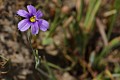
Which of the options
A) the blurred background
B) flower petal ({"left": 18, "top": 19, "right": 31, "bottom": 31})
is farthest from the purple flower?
the blurred background

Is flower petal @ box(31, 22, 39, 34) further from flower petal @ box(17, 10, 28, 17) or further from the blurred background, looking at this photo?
the blurred background

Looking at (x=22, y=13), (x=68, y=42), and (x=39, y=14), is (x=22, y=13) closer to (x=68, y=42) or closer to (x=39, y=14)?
(x=39, y=14)

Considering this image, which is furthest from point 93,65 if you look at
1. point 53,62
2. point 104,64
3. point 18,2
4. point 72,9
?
point 18,2

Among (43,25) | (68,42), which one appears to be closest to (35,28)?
(43,25)

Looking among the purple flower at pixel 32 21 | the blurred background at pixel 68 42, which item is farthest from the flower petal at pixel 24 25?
the blurred background at pixel 68 42

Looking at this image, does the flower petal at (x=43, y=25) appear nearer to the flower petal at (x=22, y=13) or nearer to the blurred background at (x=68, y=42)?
the flower petal at (x=22, y=13)

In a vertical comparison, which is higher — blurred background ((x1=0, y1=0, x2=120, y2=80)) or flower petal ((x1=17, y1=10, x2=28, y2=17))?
flower petal ((x1=17, y1=10, x2=28, y2=17))
